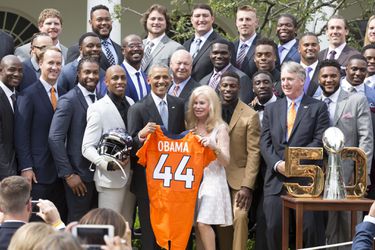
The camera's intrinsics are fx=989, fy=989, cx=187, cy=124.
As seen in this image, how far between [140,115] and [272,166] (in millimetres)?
1511

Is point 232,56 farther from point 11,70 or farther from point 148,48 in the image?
point 11,70

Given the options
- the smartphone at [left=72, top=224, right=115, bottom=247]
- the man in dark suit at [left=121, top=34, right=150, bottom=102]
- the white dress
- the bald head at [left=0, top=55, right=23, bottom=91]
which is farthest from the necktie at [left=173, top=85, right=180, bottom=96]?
the smartphone at [left=72, top=224, right=115, bottom=247]

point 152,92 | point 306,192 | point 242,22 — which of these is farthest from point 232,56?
point 306,192

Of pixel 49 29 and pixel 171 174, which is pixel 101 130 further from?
pixel 49 29

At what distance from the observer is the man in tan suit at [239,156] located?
10781 mm

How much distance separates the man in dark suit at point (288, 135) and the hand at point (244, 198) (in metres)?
0.21

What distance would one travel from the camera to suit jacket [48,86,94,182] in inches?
413

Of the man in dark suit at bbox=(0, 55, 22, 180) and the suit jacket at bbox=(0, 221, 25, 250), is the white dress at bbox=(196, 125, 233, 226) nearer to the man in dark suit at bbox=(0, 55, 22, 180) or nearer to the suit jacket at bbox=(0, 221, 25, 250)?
the man in dark suit at bbox=(0, 55, 22, 180)

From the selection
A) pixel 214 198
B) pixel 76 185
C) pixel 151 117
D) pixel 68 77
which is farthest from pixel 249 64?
pixel 76 185

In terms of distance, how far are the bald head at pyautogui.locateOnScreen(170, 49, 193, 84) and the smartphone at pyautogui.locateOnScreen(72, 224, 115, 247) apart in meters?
5.74

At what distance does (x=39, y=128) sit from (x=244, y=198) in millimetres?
2349

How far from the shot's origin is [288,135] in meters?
10.6

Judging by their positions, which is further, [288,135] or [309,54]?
[309,54]

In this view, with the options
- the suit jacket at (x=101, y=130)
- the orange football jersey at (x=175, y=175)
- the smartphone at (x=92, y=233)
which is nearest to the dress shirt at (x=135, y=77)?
the suit jacket at (x=101, y=130)
